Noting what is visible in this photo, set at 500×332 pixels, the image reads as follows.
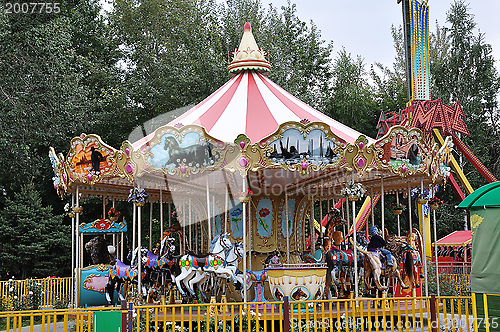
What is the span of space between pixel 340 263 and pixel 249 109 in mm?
3440

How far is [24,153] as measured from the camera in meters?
15.3

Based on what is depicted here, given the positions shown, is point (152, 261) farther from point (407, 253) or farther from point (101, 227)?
point (407, 253)

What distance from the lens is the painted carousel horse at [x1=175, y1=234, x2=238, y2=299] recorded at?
870cm

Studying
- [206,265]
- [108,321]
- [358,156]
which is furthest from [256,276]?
[108,321]

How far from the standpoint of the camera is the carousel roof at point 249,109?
32.3 feet

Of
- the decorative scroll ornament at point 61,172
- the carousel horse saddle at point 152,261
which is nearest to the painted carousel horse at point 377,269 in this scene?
the carousel horse saddle at point 152,261

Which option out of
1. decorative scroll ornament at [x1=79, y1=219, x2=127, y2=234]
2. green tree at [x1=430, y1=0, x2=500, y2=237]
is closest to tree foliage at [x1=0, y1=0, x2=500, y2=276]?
green tree at [x1=430, y1=0, x2=500, y2=237]

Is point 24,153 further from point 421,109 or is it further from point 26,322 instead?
point 421,109

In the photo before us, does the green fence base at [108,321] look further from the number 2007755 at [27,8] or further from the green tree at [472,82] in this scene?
the green tree at [472,82]

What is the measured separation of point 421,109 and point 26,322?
13.7 meters

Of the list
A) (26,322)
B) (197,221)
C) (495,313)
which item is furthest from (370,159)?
(26,322)

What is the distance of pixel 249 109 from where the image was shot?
10508mm

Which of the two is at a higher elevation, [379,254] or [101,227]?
[101,227]

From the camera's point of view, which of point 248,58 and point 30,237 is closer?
point 248,58
